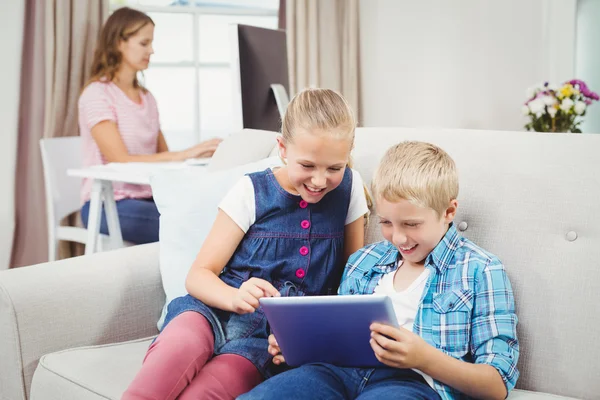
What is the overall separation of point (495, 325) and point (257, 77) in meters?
1.51

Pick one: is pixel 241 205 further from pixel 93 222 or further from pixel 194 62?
pixel 194 62

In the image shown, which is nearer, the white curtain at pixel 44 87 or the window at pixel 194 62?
the white curtain at pixel 44 87

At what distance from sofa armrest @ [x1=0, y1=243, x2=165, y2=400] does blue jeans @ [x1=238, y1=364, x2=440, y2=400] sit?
0.55 meters

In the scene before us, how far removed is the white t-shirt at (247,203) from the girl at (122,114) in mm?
1308

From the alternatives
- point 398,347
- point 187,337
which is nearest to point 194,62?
point 187,337

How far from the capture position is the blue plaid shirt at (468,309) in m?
1.25

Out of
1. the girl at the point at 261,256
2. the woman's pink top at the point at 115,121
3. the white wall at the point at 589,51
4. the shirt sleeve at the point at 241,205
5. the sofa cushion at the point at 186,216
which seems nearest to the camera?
the girl at the point at 261,256

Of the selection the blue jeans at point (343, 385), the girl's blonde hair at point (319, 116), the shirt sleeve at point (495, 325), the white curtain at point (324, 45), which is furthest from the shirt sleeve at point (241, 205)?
the white curtain at point (324, 45)

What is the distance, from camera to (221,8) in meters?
4.10

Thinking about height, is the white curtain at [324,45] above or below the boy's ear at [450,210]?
above

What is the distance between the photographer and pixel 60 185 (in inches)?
127

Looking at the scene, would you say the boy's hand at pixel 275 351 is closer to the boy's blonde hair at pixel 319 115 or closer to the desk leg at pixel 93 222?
the boy's blonde hair at pixel 319 115

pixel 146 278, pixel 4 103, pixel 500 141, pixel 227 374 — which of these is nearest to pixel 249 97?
pixel 146 278

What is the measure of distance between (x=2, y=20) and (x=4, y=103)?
39 cm
